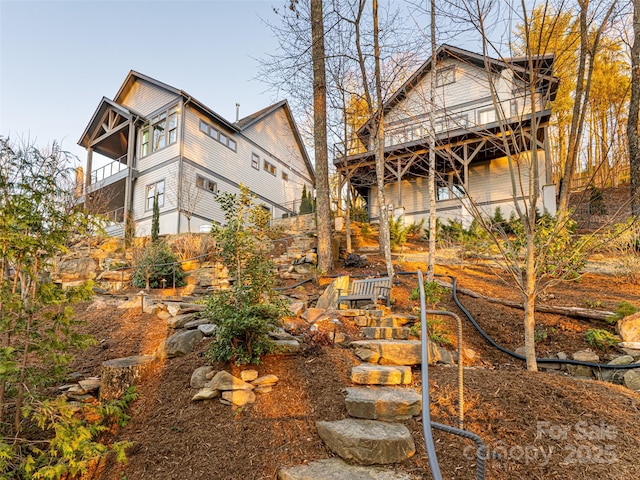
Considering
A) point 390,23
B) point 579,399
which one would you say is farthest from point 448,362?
point 390,23

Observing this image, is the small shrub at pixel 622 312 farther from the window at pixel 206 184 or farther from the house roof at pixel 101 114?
the house roof at pixel 101 114

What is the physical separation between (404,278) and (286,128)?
16.9 metres

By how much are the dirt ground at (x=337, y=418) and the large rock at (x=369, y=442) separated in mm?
72

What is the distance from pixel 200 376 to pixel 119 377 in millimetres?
746

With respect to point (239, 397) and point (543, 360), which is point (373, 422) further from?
point (543, 360)

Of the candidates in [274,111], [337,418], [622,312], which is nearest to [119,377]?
[337,418]

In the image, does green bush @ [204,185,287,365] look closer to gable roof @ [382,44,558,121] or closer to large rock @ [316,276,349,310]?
large rock @ [316,276,349,310]

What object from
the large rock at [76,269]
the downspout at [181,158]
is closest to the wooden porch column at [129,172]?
the downspout at [181,158]

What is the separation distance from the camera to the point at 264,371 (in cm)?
308

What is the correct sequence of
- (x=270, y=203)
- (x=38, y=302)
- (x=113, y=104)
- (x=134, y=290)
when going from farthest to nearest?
1. (x=270, y=203)
2. (x=113, y=104)
3. (x=134, y=290)
4. (x=38, y=302)

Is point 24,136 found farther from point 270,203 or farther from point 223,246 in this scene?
point 270,203

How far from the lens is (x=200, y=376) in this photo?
301 cm

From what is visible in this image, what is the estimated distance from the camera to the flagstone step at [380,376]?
3000 mm

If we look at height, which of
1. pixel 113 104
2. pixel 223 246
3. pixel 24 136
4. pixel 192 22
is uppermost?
pixel 113 104
